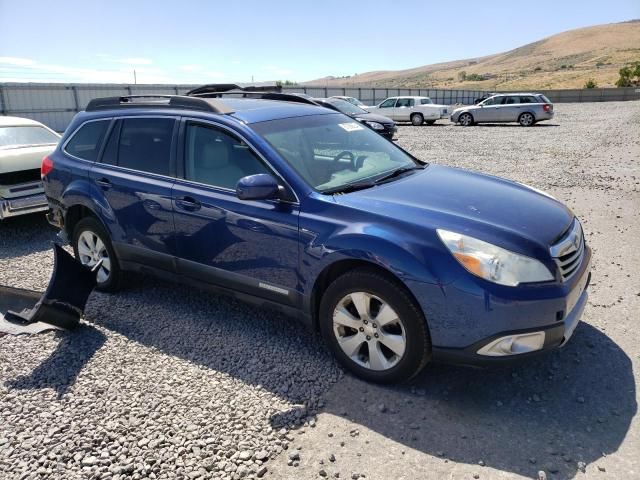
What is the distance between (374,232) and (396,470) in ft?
4.41

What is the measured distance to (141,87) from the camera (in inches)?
928

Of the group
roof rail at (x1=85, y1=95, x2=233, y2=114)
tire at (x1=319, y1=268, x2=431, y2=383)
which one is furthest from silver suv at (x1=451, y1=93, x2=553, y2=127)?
tire at (x1=319, y1=268, x2=431, y2=383)

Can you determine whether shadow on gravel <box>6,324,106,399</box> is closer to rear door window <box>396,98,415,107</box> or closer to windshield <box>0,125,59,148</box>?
windshield <box>0,125,59,148</box>

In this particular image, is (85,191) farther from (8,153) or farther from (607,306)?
(607,306)

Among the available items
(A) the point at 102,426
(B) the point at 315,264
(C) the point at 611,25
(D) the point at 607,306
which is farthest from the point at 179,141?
(C) the point at 611,25

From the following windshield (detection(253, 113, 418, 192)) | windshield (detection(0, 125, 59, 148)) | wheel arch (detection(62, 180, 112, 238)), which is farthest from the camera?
windshield (detection(0, 125, 59, 148))

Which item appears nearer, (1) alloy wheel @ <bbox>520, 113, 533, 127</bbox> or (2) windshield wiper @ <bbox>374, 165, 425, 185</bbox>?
(2) windshield wiper @ <bbox>374, 165, 425, 185</bbox>

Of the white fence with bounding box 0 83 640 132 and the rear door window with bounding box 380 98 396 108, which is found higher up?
the white fence with bounding box 0 83 640 132

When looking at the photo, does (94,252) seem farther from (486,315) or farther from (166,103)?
(486,315)

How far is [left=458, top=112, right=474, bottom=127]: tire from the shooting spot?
86.2 ft

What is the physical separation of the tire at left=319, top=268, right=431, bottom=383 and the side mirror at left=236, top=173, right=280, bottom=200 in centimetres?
75

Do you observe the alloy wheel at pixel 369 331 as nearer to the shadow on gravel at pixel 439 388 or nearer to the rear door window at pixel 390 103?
the shadow on gravel at pixel 439 388

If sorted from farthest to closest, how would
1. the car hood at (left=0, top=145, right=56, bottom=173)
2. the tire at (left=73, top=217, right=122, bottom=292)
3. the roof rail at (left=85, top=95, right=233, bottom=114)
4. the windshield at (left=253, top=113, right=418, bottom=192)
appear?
the car hood at (left=0, top=145, right=56, bottom=173)
the tire at (left=73, top=217, right=122, bottom=292)
the roof rail at (left=85, top=95, right=233, bottom=114)
the windshield at (left=253, top=113, right=418, bottom=192)

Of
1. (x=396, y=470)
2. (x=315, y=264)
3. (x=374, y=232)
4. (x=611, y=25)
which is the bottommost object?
(x=396, y=470)
